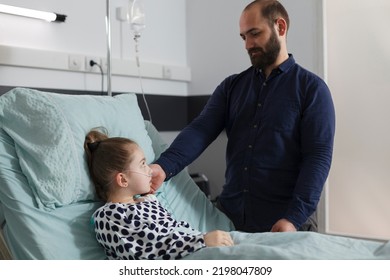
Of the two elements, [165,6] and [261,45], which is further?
[165,6]

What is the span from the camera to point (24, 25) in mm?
2346

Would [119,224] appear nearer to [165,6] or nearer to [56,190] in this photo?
[56,190]

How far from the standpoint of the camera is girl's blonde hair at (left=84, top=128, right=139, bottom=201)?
1.52 m

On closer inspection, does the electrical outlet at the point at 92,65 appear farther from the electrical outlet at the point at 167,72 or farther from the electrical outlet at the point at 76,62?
the electrical outlet at the point at 167,72

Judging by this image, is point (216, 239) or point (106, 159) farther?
point (106, 159)

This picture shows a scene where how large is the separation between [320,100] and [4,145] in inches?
43.8

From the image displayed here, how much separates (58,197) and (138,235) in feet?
A: 0.91

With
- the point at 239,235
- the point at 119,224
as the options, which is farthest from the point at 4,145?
the point at 239,235

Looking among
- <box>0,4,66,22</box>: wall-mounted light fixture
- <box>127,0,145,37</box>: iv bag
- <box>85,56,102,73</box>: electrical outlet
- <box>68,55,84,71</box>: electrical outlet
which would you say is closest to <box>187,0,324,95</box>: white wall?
<box>127,0,145,37</box>: iv bag

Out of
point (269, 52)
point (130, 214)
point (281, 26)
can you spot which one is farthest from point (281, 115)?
point (130, 214)

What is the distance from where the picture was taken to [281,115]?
6.14 ft

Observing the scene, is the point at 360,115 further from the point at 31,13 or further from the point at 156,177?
the point at 31,13

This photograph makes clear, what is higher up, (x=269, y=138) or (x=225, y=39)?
(x=225, y=39)

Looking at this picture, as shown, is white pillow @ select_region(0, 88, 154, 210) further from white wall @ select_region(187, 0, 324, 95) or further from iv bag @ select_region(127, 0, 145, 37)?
white wall @ select_region(187, 0, 324, 95)
